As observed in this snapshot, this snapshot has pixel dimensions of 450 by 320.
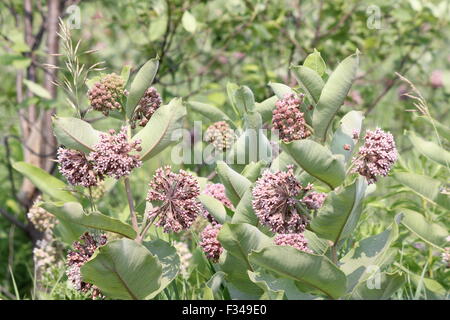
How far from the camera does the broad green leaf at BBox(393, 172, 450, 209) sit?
1.94 meters

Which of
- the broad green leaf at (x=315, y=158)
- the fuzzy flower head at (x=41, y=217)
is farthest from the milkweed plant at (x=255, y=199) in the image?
the fuzzy flower head at (x=41, y=217)

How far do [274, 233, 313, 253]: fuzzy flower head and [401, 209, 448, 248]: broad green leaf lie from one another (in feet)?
1.78

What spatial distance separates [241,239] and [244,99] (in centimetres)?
50

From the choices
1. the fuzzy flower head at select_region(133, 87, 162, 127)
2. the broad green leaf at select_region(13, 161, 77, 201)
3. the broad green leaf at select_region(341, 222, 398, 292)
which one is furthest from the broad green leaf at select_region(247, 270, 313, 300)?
Answer: the broad green leaf at select_region(13, 161, 77, 201)

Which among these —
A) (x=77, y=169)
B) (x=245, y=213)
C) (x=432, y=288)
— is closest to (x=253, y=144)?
(x=245, y=213)

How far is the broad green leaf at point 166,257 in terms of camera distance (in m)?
1.57

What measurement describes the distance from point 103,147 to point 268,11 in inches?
89.3

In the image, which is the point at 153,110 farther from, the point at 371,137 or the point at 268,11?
the point at 268,11

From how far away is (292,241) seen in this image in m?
1.46

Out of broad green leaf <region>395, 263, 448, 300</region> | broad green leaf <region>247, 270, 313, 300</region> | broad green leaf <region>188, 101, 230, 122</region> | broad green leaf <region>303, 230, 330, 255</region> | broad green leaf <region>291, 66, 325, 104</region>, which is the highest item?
broad green leaf <region>291, 66, 325, 104</region>

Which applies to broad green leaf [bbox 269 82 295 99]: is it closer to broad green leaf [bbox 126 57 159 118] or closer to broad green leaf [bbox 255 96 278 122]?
broad green leaf [bbox 255 96 278 122]

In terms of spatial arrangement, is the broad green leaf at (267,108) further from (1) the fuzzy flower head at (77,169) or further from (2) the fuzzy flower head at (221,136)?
(1) the fuzzy flower head at (77,169)

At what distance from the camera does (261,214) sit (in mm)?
1412
